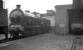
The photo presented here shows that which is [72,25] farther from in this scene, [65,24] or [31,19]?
[31,19]

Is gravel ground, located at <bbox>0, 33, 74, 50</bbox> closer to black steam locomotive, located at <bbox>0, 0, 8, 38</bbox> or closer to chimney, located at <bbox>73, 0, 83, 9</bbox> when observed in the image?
black steam locomotive, located at <bbox>0, 0, 8, 38</bbox>

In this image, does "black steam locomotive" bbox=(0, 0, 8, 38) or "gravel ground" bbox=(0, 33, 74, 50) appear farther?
"black steam locomotive" bbox=(0, 0, 8, 38)

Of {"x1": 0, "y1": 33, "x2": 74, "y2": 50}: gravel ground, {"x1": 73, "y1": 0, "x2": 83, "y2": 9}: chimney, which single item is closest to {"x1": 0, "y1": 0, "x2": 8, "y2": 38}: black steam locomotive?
Answer: {"x1": 0, "y1": 33, "x2": 74, "y2": 50}: gravel ground

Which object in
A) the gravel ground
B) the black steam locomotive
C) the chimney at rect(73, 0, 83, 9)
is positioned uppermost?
the chimney at rect(73, 0, 83, 9)

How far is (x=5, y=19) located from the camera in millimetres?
11562

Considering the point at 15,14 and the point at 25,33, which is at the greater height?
the point at 15,14

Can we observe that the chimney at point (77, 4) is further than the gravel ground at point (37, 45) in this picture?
Yes

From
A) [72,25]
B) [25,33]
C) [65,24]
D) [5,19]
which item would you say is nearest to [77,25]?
[72,25]

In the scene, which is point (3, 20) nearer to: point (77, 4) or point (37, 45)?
point (37, 45)

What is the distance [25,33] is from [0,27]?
13.6 feet

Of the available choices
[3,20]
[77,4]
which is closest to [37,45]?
[3,20]

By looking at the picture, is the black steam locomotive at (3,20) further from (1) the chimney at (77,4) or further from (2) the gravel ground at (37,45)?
(1) the chimney at (77,4)

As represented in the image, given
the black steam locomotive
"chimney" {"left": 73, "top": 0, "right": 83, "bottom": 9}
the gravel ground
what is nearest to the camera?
the gravel ground

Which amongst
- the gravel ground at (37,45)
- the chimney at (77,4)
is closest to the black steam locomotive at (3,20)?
the gravel ground at (37,45)
